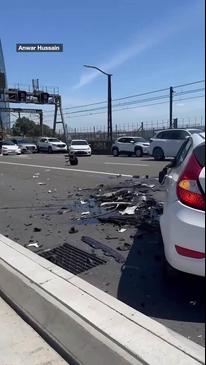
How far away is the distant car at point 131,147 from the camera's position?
1323 inches

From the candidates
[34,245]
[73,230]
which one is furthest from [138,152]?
[34,245]

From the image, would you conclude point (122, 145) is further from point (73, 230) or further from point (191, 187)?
point (191, 187)

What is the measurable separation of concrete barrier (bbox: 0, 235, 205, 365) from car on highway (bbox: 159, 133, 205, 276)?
568 millimetres

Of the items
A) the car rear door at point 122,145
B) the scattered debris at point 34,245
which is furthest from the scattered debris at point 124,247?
the car rear door at point 122,145

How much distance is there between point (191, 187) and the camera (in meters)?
3.81

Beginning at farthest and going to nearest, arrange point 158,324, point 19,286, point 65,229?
point 65,229
point 19,286
point 158,324

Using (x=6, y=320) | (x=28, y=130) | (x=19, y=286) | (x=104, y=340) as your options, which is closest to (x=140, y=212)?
(x=19, y=286)

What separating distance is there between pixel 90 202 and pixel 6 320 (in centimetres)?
602

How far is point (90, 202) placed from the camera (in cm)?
1004

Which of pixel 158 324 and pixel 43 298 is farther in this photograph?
pixel 43 298

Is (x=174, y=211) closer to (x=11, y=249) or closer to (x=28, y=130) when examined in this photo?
(x=11, y=249)

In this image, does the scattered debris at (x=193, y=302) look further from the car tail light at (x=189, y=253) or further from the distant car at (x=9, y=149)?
the distant car at (x=9, y=149)

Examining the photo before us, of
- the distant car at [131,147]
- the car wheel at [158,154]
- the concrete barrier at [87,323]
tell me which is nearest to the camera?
the concrete barrier at [87,323]

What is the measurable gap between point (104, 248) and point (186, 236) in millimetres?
2509
